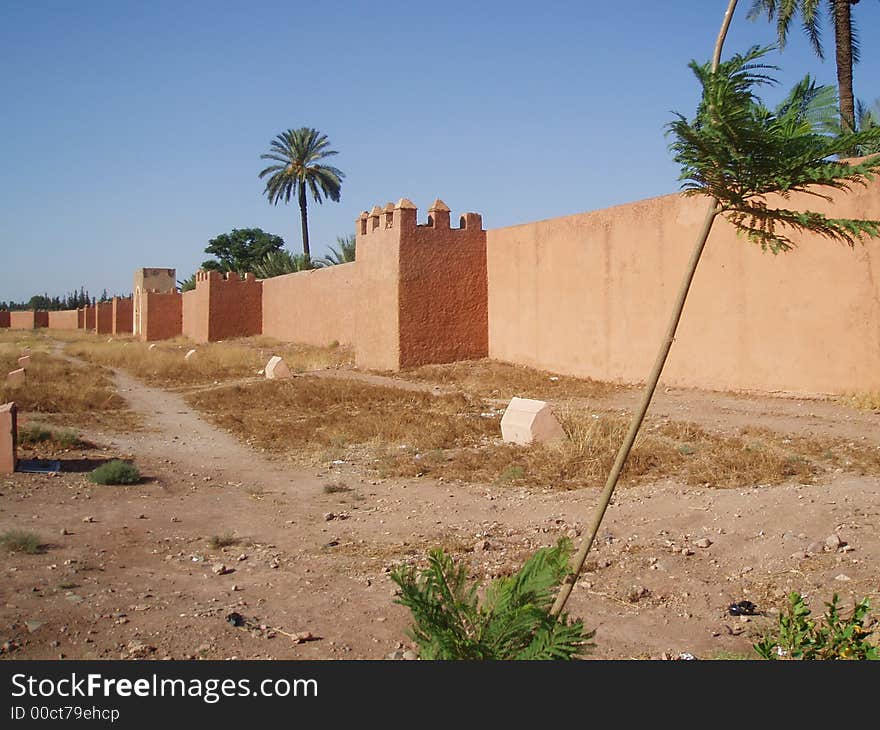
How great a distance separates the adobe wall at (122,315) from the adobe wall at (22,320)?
2009 cm

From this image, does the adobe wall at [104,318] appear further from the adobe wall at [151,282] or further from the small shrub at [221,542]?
the small shrub at [221,542]

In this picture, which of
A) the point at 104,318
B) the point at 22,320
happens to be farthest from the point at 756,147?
the point at 22,320

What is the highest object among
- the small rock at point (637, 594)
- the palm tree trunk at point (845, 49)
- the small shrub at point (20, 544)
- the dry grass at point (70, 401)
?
the palm tree trunk at point (845, 49)

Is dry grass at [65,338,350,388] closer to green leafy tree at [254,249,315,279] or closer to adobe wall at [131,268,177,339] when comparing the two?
green leafy tree at [254,249,315,279]

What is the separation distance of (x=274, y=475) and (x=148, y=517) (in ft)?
5.95

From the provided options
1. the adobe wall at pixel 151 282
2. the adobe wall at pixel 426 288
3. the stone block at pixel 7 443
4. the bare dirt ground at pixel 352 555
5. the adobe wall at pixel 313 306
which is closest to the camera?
the bare dirt ground at pixel 352 555

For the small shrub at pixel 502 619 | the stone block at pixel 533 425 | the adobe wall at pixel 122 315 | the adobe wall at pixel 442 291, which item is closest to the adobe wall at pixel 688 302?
the adobe wall at pixel 442 291

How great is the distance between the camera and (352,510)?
617cm

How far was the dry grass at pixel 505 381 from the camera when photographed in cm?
1237

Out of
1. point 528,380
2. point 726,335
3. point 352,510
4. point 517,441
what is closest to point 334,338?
point 528,380

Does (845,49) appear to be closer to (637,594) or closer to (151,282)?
(637,594)

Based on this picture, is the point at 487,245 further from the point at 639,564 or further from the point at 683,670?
the point at 683,670

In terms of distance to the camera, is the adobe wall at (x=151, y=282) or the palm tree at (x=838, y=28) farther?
the adobe wall at (x=151, y=282)

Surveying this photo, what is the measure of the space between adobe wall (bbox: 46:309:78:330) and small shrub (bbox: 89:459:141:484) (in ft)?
179
